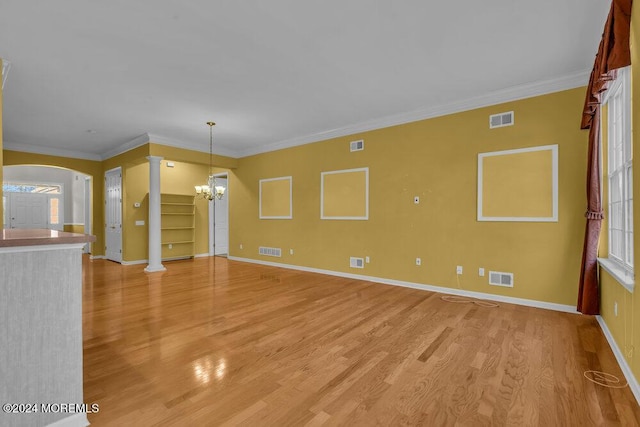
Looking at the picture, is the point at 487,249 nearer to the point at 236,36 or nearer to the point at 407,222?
the point at 407,222

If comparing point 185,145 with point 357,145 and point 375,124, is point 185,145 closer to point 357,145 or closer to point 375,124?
point 357,145

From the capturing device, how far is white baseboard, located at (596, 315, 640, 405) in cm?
200

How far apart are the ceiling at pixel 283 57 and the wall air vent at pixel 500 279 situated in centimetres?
247

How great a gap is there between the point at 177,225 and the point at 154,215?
1.86 m

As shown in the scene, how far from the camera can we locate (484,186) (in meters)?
4.34

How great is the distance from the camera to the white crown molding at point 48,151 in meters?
7.00

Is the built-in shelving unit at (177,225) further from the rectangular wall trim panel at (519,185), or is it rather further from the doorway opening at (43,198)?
the rectangular wall trim panel at (519,185)

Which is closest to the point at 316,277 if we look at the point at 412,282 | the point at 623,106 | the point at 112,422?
the point at 412,282

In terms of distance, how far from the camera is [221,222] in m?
9.33

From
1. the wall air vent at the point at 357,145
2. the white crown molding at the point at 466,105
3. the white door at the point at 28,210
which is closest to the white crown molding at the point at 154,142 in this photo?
the white crown molding at the point at 466,105

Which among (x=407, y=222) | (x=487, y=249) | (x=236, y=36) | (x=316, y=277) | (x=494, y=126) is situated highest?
(x=236, y=36)

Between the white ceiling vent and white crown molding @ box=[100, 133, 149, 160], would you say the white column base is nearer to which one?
white crown molding @ box=[100, 133, 149, 160]

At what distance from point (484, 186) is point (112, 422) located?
4.73 metres

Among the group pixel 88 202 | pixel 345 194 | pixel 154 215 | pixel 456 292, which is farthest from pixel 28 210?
pixel 456 292
